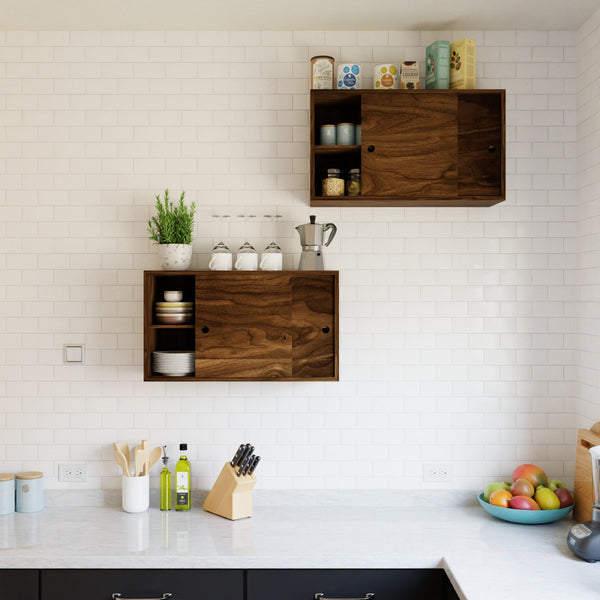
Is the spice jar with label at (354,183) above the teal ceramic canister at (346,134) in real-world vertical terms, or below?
below

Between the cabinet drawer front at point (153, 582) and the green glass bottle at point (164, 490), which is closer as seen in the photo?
the cabinet drawer front at point (153, 582)

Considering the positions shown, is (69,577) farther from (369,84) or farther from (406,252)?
(369,84)

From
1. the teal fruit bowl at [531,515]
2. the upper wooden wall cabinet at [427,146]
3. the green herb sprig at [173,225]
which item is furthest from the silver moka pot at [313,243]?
the teal fruit bowl at [531,515]

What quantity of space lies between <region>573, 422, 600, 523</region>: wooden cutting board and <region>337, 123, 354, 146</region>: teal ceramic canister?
1452 mm

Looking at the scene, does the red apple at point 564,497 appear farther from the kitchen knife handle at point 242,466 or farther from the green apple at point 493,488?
the kitchen knife handle at point 242,466

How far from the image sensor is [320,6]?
2480mm

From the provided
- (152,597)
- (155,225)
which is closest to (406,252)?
(155,225)

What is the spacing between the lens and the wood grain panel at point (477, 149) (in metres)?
2.54

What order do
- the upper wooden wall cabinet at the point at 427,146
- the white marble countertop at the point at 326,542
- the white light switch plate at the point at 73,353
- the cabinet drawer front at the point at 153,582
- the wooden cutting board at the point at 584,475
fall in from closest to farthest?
1. the white marble countertop at the point at 326,542
2. the cabinet drawer front at the point at 153,582
3. the wooden cutting board at the point at 584,475
4. the upper wooden wall cabinet at the point at 427,146
5. the white light switch plate at the point at 73,353

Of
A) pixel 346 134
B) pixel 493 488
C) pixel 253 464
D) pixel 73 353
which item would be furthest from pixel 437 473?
pixel 73 353

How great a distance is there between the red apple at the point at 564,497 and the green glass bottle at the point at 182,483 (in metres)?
1.45

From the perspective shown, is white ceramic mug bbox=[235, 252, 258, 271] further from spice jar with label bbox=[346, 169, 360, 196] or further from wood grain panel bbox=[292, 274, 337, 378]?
spice jar with label bbox=[346, 169, 360, 196]

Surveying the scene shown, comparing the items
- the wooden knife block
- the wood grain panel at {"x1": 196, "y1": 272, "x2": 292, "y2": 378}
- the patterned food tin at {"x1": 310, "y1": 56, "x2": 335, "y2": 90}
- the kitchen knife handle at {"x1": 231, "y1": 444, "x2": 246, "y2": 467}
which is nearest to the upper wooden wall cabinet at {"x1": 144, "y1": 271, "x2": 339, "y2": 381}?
the wood grain panel at {"x1": 196, "y1": 272, "x2": 292, "y2": 378}

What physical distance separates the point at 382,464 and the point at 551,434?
0.73m
